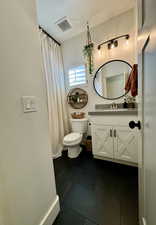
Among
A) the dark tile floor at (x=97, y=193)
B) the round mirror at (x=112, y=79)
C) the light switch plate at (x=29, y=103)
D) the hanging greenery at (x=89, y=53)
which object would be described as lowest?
the dark tile floor at (x=97, y=193)

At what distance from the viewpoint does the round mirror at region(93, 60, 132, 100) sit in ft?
7.22

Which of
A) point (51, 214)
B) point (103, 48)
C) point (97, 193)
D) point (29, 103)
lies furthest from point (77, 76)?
point (51, 214)

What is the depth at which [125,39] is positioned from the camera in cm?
210

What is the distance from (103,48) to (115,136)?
5.75 feet

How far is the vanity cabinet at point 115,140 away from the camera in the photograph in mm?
1765

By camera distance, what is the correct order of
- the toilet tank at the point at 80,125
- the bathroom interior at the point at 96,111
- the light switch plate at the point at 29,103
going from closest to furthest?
the light switch plate at the point at 29,103, the bathroom interior at the point at 96,111, the toilet tank at the point at 80,125

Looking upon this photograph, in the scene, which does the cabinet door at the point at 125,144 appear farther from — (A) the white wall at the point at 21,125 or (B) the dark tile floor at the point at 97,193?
(A) the white wall at the point at 21,125

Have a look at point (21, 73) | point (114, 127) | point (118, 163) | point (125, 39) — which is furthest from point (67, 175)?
point (125, 39)

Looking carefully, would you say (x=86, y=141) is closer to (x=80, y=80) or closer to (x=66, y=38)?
(x=80, y=80)

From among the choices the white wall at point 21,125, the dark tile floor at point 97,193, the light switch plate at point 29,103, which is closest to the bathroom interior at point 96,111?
the dark tile floor at point 97,193

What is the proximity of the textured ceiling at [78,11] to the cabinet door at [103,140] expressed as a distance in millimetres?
1941

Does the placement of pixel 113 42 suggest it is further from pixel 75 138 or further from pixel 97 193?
pixel 97 193

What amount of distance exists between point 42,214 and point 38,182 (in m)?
0.30

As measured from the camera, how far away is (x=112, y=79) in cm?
232
